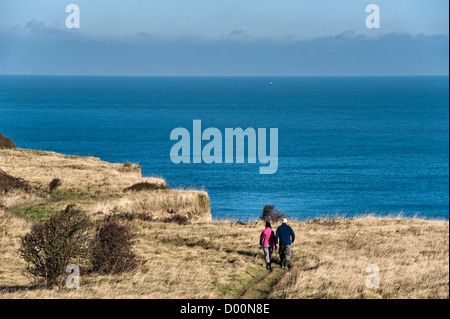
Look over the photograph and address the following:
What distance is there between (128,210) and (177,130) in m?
106

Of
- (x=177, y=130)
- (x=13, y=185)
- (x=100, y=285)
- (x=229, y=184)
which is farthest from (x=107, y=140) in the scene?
(x=100, y=285)

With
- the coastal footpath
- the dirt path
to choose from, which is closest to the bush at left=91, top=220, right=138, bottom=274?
the coastal footpath

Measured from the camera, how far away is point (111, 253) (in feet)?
64.2

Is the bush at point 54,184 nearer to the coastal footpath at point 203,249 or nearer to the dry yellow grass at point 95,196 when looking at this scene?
the coastal footpath at point 203,249

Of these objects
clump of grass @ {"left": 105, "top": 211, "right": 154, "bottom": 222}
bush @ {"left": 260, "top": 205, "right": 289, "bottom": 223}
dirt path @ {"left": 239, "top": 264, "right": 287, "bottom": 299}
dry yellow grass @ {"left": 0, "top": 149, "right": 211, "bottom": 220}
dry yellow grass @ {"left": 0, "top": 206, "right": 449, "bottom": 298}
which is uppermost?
dry yellow grass @ {"left": 0, "top": 149, "right": 211, "bottom": 220}

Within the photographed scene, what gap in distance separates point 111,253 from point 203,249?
5.34 m

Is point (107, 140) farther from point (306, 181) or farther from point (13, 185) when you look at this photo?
point (13, 185)

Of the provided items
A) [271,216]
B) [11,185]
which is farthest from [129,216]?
[11,185]

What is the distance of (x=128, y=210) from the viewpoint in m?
31.8

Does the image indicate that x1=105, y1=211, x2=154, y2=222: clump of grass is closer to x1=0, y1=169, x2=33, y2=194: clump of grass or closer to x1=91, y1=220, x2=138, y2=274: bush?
x1=0, y1=169, x2=33, y2=194: clump of grass

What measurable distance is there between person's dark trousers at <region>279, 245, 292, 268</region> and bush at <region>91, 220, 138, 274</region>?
495cm

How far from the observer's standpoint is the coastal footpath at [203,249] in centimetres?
1745

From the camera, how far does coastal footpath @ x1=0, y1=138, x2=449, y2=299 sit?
17.5 metres
